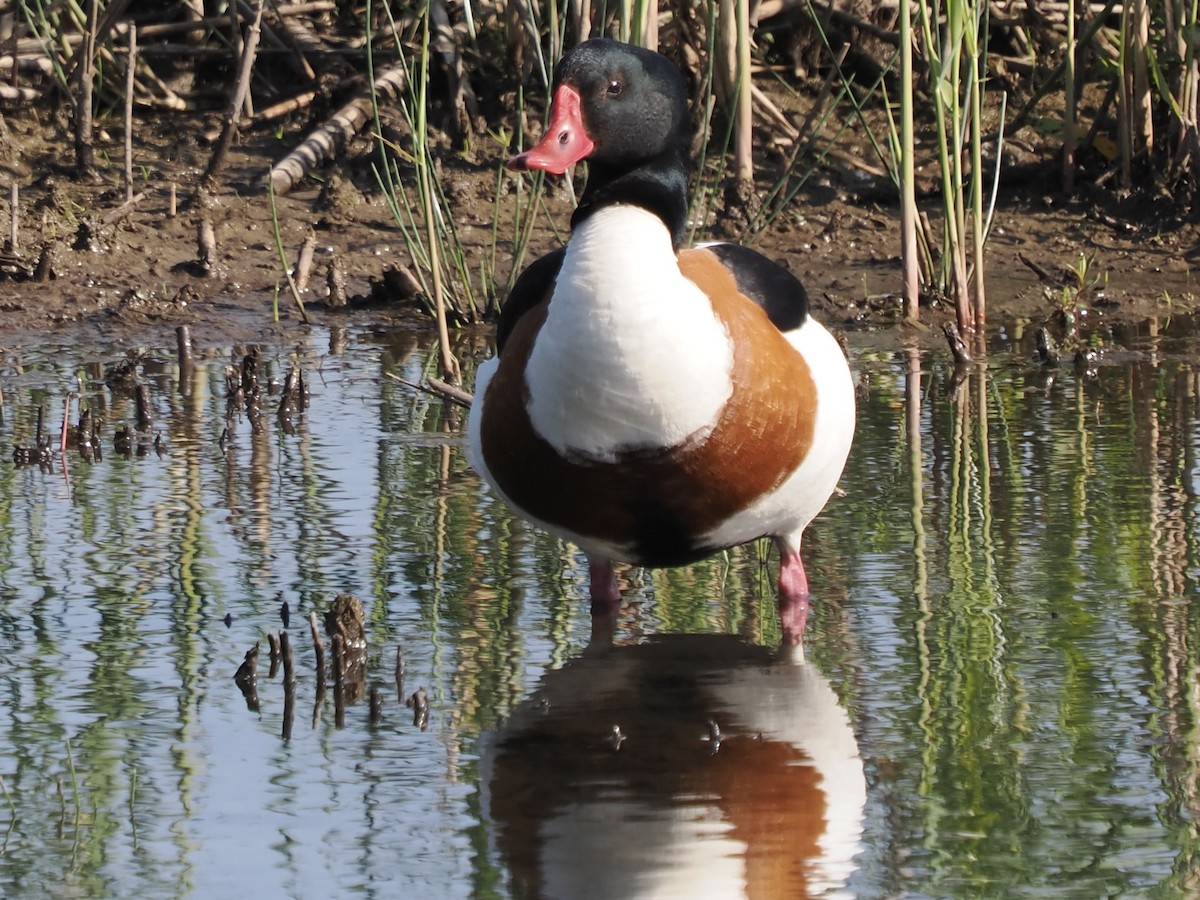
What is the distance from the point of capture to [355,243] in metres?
9.13

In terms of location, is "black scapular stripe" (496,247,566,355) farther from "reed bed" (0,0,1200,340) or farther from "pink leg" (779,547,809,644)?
"reed bed" (0,0,1200,340)

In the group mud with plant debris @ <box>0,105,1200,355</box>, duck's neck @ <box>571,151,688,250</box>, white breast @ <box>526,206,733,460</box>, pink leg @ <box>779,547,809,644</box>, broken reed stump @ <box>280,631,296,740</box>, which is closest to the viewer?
broken reed stump @ <box>280,631,296,740</box>

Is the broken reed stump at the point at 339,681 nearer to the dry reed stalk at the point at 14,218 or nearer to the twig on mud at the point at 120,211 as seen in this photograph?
the dry reed stalk at the point at 14,218

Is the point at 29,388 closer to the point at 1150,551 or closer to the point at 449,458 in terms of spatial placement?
the point at 449,458

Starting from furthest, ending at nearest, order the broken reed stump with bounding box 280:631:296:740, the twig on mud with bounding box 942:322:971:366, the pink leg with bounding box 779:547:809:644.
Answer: the twig on mud with bounding box 942:322:971:366 → the pink leg with bounding box 779:547:809:644 → the broken reed stump with bounding box 280:631:296:740

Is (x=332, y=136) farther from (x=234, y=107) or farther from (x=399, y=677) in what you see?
(x=399, y=677)

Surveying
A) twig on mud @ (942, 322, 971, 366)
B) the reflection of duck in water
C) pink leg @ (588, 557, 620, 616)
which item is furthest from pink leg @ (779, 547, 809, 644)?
twig on mud @ (942, 322, 971, 366)

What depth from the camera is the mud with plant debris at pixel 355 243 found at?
8.52 m

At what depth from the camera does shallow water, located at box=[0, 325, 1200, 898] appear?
3277 mm

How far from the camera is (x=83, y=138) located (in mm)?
9250

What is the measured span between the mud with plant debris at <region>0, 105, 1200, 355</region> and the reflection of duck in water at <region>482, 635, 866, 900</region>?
4.05 metres

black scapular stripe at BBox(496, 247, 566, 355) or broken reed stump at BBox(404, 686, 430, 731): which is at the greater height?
black scapular stripe at BBox(496, 247, 566, 355)

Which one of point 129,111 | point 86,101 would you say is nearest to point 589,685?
point 129,111

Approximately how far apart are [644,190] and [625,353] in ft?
1.73
